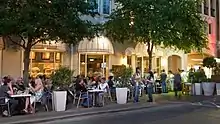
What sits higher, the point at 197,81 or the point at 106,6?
the point at 106,6

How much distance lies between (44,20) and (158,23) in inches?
336

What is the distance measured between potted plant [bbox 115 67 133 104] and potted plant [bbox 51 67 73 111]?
3437 millimetres

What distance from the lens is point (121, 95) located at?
61.5ft

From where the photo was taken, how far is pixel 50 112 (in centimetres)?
1513

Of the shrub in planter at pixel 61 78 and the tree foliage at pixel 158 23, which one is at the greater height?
the tree foliage at pixel 158 23

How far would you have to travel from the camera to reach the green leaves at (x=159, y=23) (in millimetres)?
22656

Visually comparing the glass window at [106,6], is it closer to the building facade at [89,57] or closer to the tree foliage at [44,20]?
the building facade at [89,57]

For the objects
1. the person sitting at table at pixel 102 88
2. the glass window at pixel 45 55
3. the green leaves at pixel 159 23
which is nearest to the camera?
the person sitting at table at pixel 102 88

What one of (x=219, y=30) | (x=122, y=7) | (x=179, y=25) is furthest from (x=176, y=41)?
(x=219, y=30)

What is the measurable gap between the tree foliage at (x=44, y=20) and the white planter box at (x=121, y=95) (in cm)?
314

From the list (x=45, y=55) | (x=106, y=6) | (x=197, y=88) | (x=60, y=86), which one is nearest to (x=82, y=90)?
(x=60, y=86)

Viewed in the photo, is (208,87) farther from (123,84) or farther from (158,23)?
(123,84)

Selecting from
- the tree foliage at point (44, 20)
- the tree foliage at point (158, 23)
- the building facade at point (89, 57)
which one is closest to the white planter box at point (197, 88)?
the tree foliage at point (158, 23)

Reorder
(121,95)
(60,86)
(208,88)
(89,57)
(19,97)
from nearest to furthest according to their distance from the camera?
(19,97)
(60,86)
(121,95)
(208,88)
(89,57)
